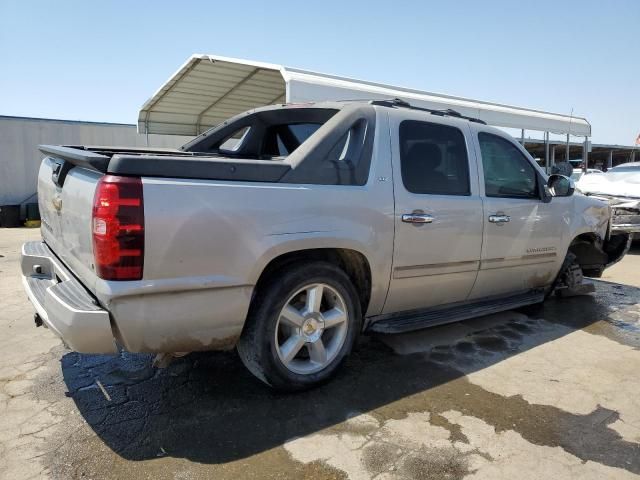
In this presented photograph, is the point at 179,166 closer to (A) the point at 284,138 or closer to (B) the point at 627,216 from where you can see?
(A) the point at 284,138

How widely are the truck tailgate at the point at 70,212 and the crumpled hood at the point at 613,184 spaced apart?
366 inches

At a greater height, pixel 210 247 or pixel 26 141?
pixel 26 141

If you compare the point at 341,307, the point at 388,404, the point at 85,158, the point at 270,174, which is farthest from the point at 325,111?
the point at 388,404

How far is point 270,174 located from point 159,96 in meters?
11.2

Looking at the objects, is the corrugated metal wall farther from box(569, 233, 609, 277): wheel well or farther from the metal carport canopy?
box(569, 233, 609, 277): wheel well

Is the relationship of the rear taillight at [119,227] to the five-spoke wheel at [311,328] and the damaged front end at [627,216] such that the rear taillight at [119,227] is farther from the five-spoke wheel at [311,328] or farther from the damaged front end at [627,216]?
the damaged front end at [627,216]

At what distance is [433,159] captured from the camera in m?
3.62

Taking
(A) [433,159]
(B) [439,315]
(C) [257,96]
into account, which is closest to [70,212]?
(A) [433,159]

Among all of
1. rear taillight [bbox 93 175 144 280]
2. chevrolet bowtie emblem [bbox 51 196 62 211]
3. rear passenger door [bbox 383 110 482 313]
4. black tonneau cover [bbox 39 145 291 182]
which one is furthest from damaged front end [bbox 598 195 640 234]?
chevrolet bowtie emblem [bbox 51 196 62 211]

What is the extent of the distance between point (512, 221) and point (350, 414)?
7.30ft

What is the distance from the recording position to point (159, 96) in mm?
12703

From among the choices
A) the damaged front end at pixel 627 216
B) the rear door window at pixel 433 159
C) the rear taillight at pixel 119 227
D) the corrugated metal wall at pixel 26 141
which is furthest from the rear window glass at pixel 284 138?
the corrugated metal wall at pixel 26 141

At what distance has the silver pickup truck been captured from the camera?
7.87ft

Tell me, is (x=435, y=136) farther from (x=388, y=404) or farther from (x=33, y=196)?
(x=33, y=196)
